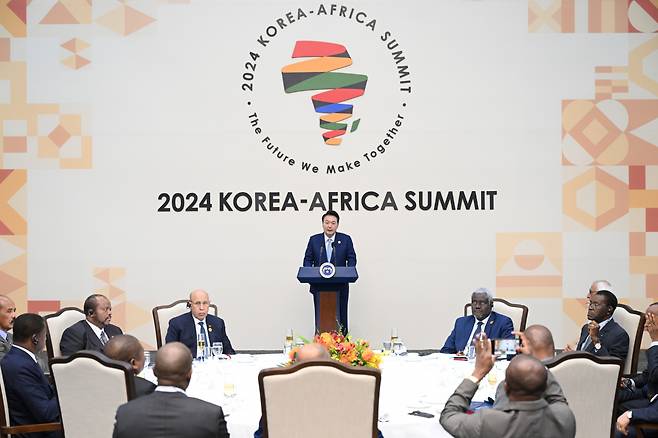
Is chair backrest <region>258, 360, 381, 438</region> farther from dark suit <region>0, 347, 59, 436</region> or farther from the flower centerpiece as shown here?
dark suit <region>0, 347, 59, 436</region>

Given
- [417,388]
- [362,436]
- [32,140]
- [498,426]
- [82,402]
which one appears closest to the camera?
[498,426]

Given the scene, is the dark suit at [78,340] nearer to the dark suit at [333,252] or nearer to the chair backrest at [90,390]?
the chair backrest at [90,390]

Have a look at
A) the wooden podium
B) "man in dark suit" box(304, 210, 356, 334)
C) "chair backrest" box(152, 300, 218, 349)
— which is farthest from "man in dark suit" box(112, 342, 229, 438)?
"man in dark suit" box(304, 210, 356, 334)

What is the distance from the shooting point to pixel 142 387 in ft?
13.6

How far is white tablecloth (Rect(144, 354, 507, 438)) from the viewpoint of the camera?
4051 mm

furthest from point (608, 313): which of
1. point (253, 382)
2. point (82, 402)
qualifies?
point (82, 402)

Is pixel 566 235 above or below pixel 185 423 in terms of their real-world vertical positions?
above

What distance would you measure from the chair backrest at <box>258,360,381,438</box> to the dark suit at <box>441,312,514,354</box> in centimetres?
288

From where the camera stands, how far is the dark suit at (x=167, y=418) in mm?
3195

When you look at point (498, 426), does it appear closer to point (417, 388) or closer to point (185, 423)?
point (185, 423)

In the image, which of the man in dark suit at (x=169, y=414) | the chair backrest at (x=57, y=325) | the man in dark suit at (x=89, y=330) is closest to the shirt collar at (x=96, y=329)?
the man in dark suit at (x=89, y=330)

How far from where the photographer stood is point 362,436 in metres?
3.80

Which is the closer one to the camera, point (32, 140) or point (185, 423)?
point (185, 423)

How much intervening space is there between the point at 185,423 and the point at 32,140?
686 cm
